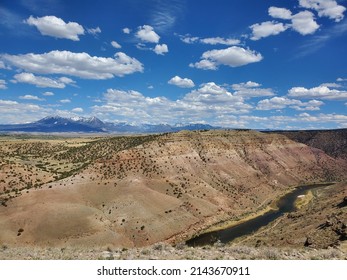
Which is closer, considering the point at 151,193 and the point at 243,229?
the point at 243,229

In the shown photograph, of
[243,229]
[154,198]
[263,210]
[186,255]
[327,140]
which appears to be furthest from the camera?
[327,140]

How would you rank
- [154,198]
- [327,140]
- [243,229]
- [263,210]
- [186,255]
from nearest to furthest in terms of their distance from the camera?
[186,255], [243,229], [154,198], [263,210], [327,140]

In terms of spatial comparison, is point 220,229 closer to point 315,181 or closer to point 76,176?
point 76,176

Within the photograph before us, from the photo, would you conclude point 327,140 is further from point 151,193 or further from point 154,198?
point 154,198

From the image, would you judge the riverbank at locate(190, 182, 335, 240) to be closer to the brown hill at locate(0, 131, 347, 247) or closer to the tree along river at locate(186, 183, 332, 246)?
the tree along river at locate(186, 183, 332, 246)

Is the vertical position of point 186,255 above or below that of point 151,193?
above

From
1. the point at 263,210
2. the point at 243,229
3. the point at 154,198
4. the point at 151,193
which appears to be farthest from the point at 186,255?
the point at 263,210

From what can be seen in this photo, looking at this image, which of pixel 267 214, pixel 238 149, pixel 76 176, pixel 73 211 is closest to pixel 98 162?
pixel 76 176

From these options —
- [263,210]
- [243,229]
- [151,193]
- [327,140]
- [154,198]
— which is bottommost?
[243,229]
